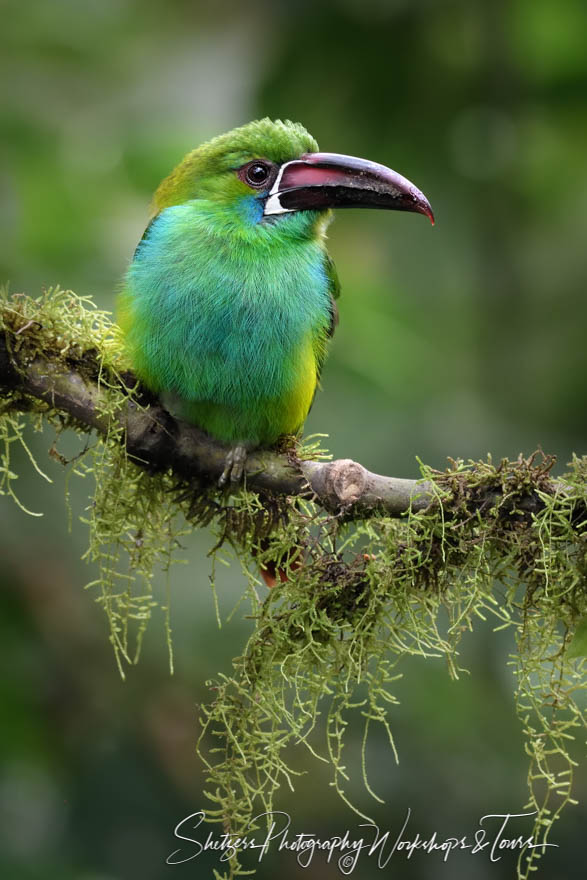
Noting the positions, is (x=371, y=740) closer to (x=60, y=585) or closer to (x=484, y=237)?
(x=60, y=585)

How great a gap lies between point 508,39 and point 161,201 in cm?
197

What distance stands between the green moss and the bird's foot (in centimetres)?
5

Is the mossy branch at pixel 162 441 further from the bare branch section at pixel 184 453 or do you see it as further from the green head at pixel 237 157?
the green head at pixel 237 157

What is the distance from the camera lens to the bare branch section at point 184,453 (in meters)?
2.31

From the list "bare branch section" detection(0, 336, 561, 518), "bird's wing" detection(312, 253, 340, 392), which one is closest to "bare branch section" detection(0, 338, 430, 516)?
"bare branch section" detection(0, 336, 561, 518)

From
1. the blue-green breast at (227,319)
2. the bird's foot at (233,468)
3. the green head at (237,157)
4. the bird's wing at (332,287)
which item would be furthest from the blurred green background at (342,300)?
the bird's foot at (233,468)

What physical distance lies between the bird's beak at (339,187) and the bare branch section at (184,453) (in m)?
0.62

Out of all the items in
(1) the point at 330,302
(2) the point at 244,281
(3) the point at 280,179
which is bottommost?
(2) the point at 244,281

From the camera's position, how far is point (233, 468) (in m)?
2.56

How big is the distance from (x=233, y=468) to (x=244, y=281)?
466 millimetres

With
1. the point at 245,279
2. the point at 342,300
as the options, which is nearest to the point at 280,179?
the point at 245,279

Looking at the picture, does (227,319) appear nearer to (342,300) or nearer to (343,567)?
(343,567)

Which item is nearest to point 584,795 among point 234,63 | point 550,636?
point 550,636

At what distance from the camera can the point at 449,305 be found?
5.21 m
